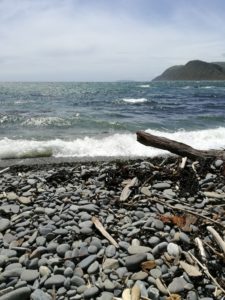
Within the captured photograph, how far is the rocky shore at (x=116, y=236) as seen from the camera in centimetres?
387

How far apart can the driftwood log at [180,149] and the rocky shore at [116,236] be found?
0.53m

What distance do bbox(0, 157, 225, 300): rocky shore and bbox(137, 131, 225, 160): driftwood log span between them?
0.53 metres

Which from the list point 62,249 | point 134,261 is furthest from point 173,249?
point 62,249

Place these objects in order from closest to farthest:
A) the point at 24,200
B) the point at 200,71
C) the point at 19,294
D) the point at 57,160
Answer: the point at 19,294
the point at 24,200
the point at 57,160
the point at 200,71

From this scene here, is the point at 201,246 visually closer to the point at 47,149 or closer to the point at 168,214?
the point at 168,214

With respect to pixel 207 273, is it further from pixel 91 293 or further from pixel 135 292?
pixel 91 293

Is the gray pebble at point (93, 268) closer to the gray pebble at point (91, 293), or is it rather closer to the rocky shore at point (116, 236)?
the rocky shore at point (116, 236)

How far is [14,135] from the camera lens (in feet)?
49.6

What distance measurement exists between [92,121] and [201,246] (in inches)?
589

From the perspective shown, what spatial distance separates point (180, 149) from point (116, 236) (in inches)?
135

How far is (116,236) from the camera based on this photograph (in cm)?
481

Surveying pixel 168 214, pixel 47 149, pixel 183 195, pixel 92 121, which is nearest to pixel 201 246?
pixel 168 214

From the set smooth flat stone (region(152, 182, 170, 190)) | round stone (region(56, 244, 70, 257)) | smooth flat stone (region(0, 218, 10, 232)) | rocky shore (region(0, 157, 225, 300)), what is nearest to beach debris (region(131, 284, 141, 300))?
rocky shore (region(0, 157, 225, 300))

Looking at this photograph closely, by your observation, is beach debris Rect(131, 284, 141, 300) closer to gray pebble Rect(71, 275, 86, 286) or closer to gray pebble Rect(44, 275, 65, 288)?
gray pebble Rect(71, 275, 86, 286)
